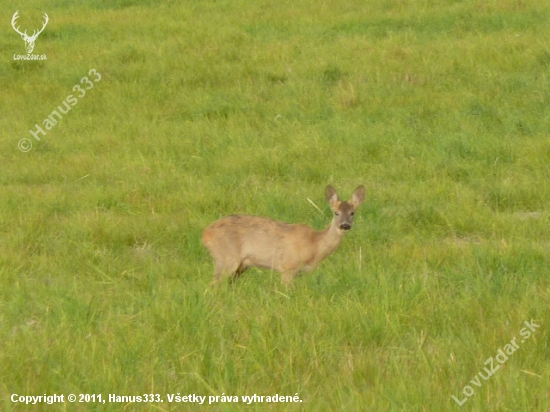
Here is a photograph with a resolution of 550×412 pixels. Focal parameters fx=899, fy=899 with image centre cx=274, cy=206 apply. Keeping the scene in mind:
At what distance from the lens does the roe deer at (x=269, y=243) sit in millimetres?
6332

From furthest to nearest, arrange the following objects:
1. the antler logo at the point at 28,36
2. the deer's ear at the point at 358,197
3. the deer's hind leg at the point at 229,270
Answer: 1. the antler logo at the point at 28,36
2. the deer's ear at the point at 358,197
3. the deer's hind leg at the point at 229,270

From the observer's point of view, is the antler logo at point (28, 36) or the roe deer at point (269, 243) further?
the antler logo at point (28, 36)

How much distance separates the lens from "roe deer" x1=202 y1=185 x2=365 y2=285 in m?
6.33

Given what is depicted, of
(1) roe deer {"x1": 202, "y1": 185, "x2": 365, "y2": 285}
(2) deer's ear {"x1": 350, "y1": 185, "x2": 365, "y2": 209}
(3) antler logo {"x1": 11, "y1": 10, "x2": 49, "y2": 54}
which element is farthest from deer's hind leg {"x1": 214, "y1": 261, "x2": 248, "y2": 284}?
(3) antler logo {"x1": 11, "y1": 10, "x2": 49, "y2": 54}

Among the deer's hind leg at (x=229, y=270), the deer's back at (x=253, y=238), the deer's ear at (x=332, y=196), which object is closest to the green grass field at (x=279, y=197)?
the deer's hind leg at (x=229, y=270)

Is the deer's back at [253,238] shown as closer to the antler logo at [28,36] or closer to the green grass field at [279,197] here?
the green grass field at [279,197]

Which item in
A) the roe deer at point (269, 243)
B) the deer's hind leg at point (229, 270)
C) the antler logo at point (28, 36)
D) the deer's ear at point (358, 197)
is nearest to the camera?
the deer's hind leg at point (229, 270)

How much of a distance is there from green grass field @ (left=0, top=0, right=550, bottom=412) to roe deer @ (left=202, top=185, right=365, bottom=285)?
0.59ft

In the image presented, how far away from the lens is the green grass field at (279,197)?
13.0ft

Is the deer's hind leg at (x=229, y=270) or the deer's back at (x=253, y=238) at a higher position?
the deer's back at (x=253, y=238)

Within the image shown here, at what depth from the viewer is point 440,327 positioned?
4.54 metres

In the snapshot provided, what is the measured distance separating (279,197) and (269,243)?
57.3 inches

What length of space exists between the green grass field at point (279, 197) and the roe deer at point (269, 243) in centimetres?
18

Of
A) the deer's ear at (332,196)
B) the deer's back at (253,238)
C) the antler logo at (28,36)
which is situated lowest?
the antler logo at (28,36)
